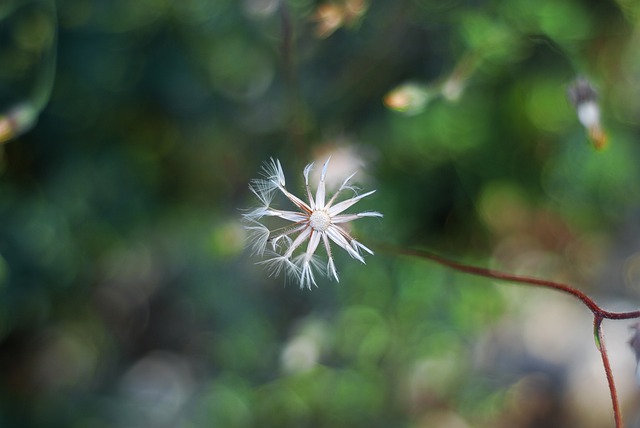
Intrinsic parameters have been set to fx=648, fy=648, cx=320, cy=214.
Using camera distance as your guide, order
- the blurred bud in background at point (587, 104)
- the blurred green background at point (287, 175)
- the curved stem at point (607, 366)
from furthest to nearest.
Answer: the blurred green background at point (287, 175)
the blurred bud in background at point (587, 104)
the curved stem at point (607, 366)

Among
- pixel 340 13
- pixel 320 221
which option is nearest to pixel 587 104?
pixel 340 13

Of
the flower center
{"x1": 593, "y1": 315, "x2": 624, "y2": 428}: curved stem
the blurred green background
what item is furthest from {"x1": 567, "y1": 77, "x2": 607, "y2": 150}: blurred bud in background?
the flower center

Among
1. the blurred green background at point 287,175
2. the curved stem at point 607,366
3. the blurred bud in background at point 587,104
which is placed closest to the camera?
the curved stem at point 607,366

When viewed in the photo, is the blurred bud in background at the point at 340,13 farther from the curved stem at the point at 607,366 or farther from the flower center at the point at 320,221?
the curved stem at the point at 607,366

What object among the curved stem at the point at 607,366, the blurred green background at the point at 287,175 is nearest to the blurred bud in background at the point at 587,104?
the blurred green background at the point at 287,175

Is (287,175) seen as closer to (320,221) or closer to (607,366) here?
(320,221)

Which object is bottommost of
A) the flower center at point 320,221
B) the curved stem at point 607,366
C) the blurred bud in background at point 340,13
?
the curved stem at point 607,366

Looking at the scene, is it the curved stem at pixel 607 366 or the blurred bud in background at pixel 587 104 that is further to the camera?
the blurred bud in background at pixel 587 104

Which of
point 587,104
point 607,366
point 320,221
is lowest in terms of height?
point 607,366
